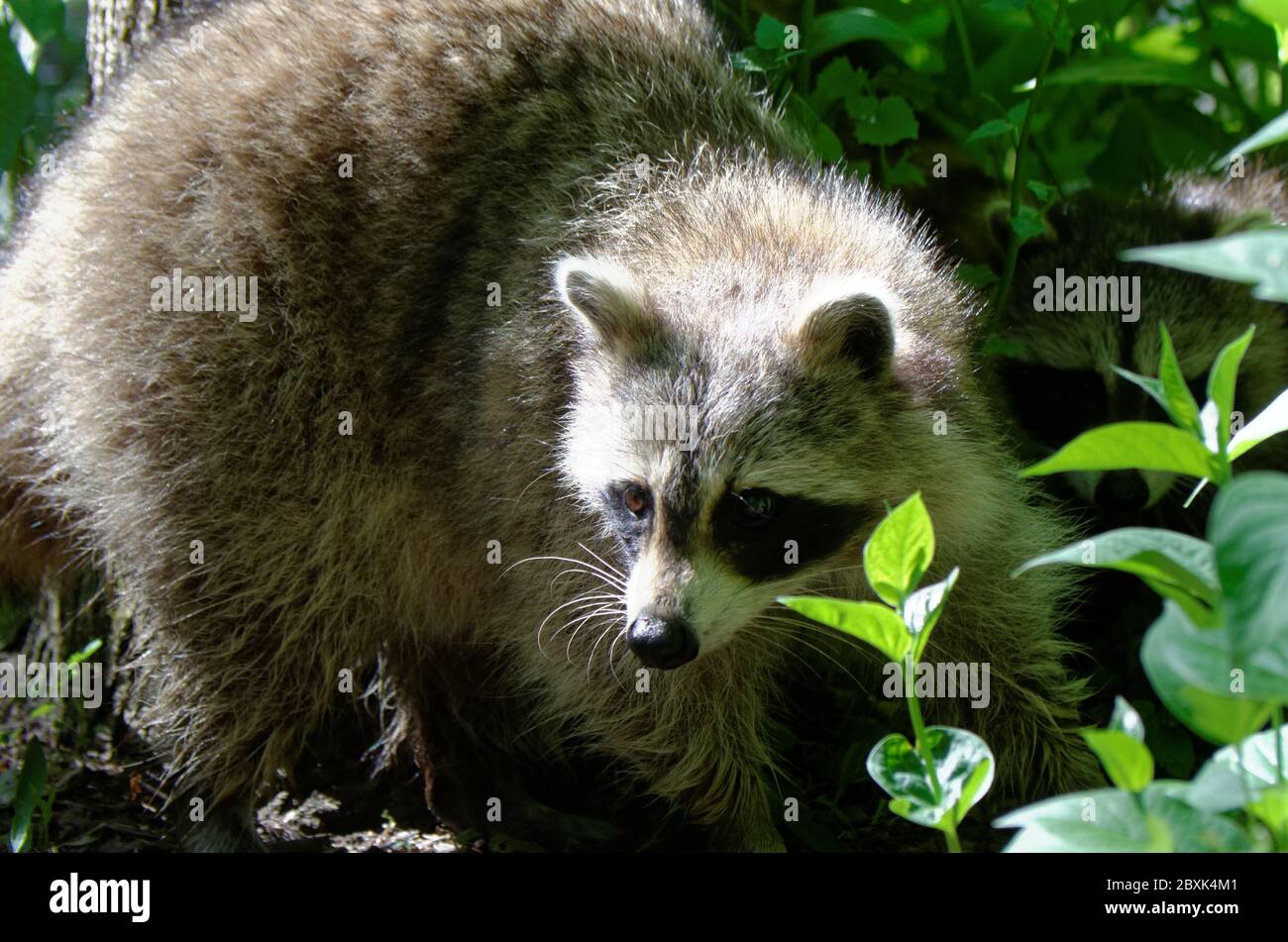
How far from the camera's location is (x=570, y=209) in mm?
4246

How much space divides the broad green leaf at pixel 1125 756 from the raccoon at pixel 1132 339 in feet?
8.45

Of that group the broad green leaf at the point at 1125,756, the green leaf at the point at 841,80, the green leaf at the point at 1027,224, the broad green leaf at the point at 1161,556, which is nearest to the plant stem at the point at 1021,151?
the green leaf at the point at 1027,224

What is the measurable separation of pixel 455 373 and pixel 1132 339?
95.0 inches

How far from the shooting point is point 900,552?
8.54 ft

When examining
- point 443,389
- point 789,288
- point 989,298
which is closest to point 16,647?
point 443,389

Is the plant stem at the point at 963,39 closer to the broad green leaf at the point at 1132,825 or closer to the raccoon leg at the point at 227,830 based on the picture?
the broad green leaf at the point at 1132,825

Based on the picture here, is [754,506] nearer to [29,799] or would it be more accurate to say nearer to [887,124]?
[887,124]

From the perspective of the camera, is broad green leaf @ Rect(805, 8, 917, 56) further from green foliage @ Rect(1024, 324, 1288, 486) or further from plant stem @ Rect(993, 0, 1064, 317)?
green foliage @ Rect(1024, 324, 1288, 486)

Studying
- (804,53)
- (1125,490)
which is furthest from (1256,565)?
(804,53)

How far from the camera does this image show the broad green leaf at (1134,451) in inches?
86.7
